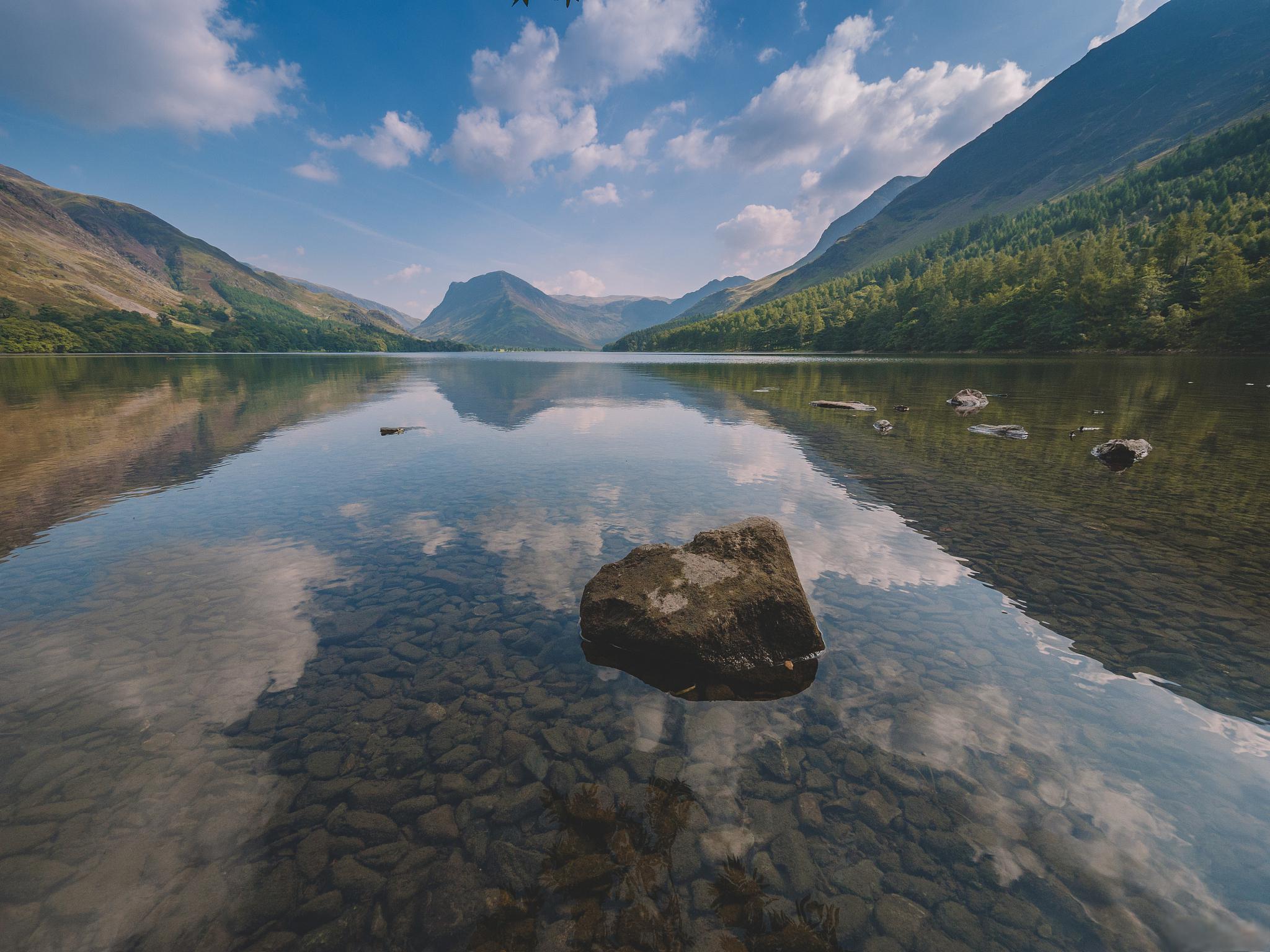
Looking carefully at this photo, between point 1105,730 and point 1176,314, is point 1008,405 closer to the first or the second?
point 1105,730

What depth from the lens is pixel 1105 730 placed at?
26.6 feet

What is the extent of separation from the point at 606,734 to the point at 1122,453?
29.2 meters

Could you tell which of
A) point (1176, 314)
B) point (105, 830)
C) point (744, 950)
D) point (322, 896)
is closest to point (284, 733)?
point (105, 830)

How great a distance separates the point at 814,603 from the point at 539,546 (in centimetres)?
843

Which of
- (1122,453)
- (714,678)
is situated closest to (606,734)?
(714,678)

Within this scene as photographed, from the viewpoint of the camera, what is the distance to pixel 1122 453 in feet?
79.2

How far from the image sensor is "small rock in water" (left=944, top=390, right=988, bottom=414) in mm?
43844

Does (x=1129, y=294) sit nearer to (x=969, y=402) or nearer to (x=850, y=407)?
(x=969, y=402)

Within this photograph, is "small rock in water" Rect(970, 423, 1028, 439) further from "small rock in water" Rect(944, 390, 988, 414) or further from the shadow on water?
the shadow on water

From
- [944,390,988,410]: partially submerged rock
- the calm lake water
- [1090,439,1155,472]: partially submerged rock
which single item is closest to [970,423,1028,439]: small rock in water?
[1090,439,1155,472]: partially submerged rock

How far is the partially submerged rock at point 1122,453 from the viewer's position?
78.3 ft

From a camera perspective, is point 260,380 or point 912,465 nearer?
point 912,465

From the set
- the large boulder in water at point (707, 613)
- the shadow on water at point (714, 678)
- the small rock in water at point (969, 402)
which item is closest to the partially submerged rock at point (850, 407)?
the small rock in water at point (969, 402)

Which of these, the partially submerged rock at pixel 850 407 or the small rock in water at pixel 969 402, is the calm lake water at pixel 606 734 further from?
the partially submerged rock at pixel 850 407
